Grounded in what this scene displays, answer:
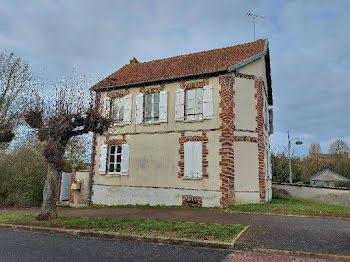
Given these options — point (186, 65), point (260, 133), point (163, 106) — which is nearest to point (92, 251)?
point (163, 106)

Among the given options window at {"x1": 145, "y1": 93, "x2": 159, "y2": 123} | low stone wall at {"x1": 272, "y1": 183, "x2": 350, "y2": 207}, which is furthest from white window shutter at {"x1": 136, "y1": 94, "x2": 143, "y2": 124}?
low stone wall at {"x1": 272, "y1": 183, "x2": 350, "y2": 207}

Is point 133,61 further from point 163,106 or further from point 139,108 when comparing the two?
point 163,106

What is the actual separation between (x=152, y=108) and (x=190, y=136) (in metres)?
2.79

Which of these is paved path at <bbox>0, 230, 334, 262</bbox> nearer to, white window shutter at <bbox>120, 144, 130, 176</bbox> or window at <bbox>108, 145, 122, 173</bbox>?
white window shutter at <bbox>120, 144, 130, 176</bbox>

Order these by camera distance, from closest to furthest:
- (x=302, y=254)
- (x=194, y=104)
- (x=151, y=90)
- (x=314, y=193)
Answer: (x=302, y=254) < (x=194, y=104) < (x=151, y=90) < (x=314, y=193)

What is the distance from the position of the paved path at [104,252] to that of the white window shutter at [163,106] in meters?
8.10

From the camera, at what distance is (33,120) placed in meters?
9.92

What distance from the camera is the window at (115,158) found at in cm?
1519

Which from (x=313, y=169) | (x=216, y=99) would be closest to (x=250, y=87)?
(x=216, y=99)

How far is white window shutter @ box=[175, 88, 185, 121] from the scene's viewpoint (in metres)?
14.0

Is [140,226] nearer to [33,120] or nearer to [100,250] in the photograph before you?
[100,250]

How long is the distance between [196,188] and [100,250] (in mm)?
7470

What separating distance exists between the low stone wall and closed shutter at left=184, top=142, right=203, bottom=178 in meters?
7.38

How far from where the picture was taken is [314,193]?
1686cm
